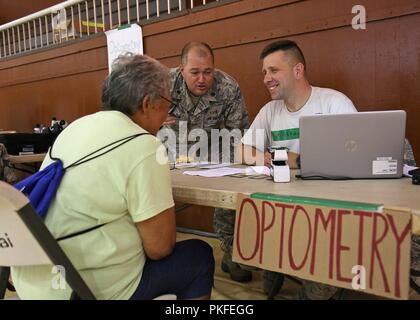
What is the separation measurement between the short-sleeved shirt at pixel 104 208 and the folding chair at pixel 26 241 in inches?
3.2

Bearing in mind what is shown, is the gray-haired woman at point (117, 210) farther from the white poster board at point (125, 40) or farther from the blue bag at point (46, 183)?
the white poster board at point (125, 40)

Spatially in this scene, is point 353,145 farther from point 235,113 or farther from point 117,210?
point 235,113

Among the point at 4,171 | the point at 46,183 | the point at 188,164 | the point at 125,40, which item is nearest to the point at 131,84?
the point at 46,183

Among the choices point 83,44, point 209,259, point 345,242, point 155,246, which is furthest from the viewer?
Result: point 83,44

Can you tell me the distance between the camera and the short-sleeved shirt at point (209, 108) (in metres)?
2.27

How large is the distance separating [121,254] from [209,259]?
0.34 meters

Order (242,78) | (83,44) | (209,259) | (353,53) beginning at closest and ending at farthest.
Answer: (209,259)
(353,53)
(242,78)
(83,44)

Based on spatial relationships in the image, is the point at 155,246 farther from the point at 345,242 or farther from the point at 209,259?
the point at 345,242

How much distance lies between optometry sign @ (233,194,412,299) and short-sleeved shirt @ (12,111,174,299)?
0.26m

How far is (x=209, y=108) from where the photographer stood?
2.32m

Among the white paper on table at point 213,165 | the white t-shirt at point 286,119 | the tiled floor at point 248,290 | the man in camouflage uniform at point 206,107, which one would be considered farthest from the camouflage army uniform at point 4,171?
the white t-shirt at point 286,119

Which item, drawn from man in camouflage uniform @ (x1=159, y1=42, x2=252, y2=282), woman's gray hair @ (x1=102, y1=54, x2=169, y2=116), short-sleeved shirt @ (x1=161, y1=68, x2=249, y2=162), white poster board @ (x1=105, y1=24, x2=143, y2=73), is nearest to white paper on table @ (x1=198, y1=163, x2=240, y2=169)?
man in camouflage uniform @ (x1=159, y1=42, x2=252, y2=282)

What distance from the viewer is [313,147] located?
1.33 m
